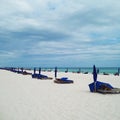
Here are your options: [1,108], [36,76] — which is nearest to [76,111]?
[1,108]

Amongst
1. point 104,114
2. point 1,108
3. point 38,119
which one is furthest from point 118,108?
point 1,108

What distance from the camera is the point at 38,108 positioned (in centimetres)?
1044

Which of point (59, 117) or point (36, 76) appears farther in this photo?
point (36, 76)

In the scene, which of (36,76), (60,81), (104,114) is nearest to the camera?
(104,114)

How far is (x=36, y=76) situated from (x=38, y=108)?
24587mm

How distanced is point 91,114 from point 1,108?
3812mm

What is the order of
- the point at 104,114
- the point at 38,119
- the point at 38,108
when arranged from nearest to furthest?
the point at 38,119 < the point at 104,114 < the point at 38,108

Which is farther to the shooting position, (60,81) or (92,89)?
(60,81)

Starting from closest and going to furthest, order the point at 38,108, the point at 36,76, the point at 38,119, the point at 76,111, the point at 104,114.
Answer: the point at 38,119 < the point at 104,114 < the point at 76,111 < the point at 38,108 < the point at 36,76

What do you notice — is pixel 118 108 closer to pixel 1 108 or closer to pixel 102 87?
pixel 1 108

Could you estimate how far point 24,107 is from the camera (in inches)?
419

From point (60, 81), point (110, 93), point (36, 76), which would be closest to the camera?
point (110, 93)

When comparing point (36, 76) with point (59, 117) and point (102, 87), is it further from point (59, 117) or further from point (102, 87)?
point (59, 117)

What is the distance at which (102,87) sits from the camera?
1648 centimetres
